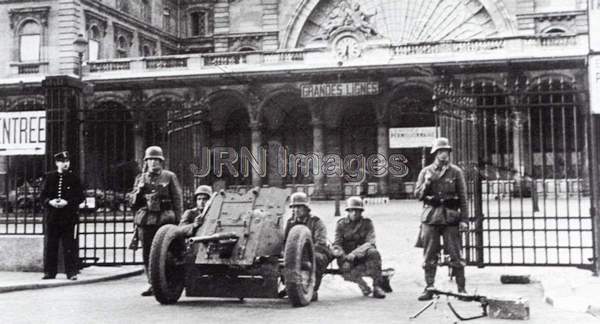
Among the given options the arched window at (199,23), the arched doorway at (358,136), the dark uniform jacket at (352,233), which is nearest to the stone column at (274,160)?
the arched doorway at (358,136)

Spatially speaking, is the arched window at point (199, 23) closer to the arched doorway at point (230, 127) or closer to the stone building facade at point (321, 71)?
the stone building facade at point (321, 71)

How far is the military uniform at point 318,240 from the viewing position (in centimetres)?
921

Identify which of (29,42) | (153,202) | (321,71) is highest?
(29,42)

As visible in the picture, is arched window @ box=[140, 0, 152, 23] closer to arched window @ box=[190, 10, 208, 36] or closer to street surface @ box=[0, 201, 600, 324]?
arched window @ box=[190, 10, 208, 36]

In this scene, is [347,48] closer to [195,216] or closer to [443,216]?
[195,216]

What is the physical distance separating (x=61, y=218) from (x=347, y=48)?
23.9 meters

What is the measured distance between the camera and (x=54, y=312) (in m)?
8.05

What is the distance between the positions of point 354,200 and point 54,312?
3.61m

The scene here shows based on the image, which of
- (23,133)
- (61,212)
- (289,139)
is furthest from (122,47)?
(61,212)

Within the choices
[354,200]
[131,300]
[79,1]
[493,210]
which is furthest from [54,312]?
[79,1]

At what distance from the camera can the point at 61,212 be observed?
35.3 feet

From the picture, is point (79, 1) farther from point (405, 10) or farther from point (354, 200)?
point (354, 200)

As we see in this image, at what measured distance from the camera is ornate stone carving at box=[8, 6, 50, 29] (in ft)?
123

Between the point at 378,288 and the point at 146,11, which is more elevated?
the point at 146,11
